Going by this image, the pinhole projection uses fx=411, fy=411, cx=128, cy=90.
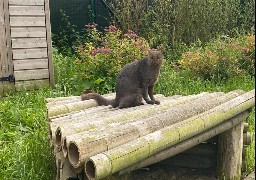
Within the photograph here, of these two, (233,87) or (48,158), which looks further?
(233,87)

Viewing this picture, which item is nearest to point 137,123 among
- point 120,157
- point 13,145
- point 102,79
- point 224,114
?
point 120,157

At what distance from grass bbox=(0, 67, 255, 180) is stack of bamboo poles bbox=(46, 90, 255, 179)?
47 centimetres

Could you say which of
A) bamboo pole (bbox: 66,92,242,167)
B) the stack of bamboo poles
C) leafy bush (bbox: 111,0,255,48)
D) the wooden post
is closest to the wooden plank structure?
the stack of bamboo poles

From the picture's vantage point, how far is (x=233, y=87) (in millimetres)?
7121

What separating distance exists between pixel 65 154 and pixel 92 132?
0.80 feet

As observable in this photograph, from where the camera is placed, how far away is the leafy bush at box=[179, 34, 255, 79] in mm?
7906

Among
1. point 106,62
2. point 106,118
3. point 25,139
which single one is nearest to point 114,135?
point 106,118

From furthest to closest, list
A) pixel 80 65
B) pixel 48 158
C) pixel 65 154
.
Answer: pixel 80 65 < pixel 48 158 < pixel 65 154

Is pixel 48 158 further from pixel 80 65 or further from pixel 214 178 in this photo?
pixel 80 65

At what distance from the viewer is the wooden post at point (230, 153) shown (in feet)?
12.8

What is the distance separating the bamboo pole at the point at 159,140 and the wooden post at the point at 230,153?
1.00 ft

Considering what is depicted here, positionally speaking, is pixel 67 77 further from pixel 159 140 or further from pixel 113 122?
pixel 159 140

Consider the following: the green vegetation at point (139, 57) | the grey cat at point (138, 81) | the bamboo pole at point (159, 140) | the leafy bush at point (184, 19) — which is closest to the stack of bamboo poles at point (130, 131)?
the bamboo pole at point (159, 140)

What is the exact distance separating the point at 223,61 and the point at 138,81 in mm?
4000
